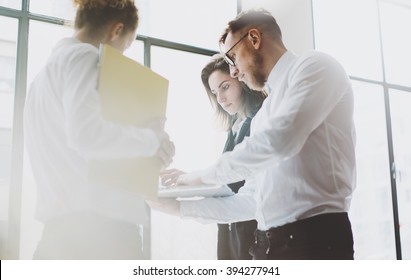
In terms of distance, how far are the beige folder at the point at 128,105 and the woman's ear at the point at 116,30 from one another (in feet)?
0.30

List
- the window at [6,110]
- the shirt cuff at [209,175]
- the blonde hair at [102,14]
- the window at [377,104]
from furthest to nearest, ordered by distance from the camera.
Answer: the window at [377,104]
the window at [6,110]
the shirt cuff at [209,175]
the blonde hair at [102,14]

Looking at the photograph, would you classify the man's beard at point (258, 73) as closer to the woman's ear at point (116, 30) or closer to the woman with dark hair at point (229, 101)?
the woman with dark hair at point (229, 101)

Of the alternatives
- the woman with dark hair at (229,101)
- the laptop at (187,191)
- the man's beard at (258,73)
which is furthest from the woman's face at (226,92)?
the laptop at (187,191)

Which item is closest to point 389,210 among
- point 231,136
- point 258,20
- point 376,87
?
point 376,87

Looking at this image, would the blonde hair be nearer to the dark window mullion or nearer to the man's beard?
the man's beard

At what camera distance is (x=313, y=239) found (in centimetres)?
119

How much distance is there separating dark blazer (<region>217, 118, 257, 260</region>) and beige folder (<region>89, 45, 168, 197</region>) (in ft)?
1.89

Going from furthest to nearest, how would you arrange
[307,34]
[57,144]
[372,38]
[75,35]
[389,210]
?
[372,38], [389,210], [307,34], [75,35], [57,144]

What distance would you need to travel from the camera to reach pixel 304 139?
3.96 ft

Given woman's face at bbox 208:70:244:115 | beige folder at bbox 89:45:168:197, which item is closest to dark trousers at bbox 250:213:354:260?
beige folder at bbox 89:45:168:197

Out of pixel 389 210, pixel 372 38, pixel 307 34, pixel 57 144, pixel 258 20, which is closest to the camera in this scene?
pixel 57 144

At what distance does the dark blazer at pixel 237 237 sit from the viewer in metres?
1.68

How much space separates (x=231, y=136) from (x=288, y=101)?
64 centimetres
